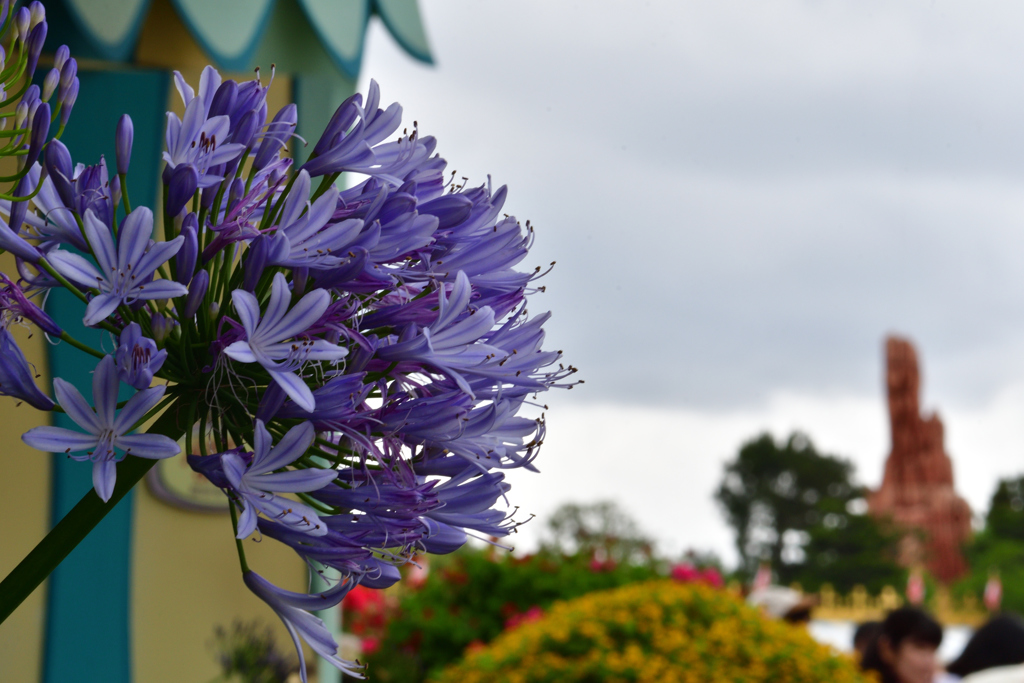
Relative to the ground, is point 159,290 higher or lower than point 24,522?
higher

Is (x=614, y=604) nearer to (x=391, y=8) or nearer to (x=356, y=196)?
(x=391, y=8)

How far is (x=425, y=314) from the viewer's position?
0.74 m

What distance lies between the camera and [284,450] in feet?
2.23

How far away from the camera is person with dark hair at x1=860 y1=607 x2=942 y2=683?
4.14 metres

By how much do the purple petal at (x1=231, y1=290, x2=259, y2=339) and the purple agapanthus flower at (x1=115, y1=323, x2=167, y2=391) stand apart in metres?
0.06

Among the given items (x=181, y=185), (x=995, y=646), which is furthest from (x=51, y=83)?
(x=995, y=646)

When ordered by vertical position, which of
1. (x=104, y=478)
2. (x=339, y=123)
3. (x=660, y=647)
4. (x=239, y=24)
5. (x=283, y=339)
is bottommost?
(x=660, y=647)

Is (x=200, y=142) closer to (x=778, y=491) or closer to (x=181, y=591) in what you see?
(x=181, y=591)

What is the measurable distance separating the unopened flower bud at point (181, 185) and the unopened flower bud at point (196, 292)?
7cm

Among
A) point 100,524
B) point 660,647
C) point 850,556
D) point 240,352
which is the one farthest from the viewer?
point 850,556

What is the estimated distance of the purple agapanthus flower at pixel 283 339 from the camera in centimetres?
64

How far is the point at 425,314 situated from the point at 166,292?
0.20 meters

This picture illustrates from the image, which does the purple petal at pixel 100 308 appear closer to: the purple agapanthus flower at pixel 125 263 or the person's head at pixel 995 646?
the purple agapanthus flower at pixel 125 263

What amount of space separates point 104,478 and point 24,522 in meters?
2.47
